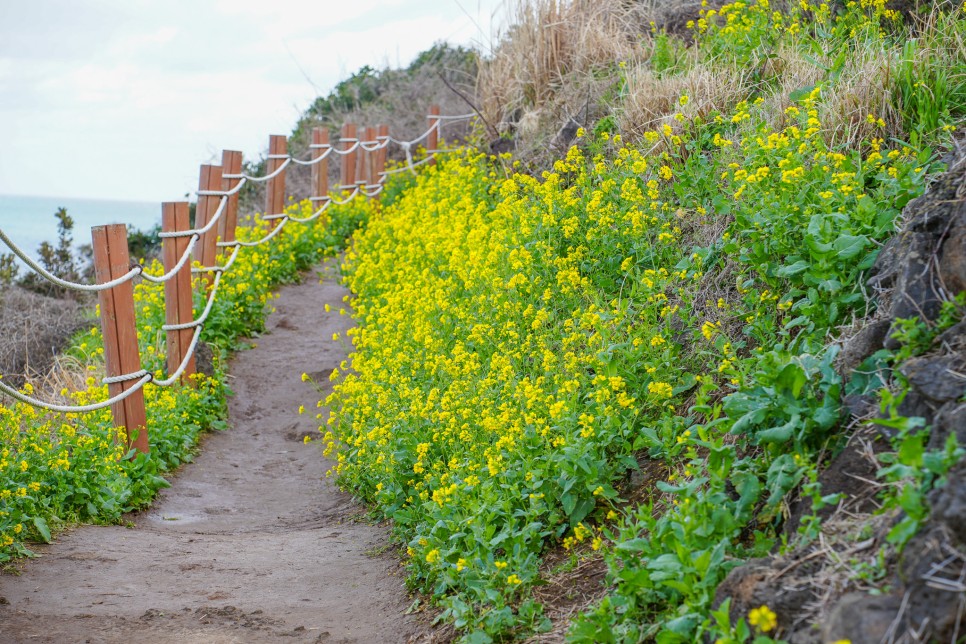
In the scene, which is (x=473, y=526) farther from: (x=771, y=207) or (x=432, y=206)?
(x=432, y=206)

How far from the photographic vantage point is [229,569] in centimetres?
452

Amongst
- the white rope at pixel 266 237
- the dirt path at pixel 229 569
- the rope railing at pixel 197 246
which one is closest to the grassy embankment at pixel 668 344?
the dirt path at pixel 229 569

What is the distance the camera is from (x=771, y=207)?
433cm

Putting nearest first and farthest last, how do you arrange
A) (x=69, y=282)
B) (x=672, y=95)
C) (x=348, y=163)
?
(x=69, y=282) → (x=672, y=95) → (x=348, y=163)

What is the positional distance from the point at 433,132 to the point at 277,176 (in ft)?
15.8

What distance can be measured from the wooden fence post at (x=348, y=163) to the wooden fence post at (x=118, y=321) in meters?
7.77

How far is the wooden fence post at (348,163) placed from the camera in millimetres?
13617

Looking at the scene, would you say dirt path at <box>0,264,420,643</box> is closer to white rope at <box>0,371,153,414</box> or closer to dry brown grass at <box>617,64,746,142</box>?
white rope at <box>0,371,153,414</box>

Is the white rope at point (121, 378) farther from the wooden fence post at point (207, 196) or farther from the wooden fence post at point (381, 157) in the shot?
the wooden fence post at point (381, 157)

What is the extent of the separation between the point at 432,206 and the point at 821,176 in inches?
228

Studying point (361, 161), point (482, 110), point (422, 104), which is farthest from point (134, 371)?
point (422, 104)

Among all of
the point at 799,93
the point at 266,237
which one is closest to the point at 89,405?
the point at 799,93

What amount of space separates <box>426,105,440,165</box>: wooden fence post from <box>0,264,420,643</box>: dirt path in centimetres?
901

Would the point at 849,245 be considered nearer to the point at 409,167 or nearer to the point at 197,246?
the point at 197,246
